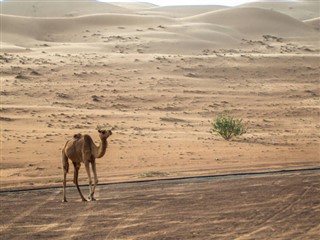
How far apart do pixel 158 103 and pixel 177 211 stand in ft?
78.8

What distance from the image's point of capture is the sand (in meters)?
20.3

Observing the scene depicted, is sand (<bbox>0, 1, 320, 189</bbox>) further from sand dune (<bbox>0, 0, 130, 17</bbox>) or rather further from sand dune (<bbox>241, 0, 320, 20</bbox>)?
sand dune (<bbox>241, 0, 320, 20</bbox>)

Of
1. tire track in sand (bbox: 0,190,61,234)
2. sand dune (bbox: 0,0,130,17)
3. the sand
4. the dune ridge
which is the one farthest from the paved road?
sand dune (bbox: 0,0,130,17)

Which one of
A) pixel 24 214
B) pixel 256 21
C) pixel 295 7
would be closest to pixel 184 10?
pixel 295 7

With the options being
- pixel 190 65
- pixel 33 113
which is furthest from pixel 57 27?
pixel 33 113

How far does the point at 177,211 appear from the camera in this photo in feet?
39.8

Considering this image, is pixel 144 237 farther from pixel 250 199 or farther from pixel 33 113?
pixel 33 113

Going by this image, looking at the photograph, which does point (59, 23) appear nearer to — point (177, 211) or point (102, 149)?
A: point (102, 149)

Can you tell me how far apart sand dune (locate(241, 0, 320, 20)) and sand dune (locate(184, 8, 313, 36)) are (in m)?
43.7

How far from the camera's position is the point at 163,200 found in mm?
13281

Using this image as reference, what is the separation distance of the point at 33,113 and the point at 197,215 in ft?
69.3

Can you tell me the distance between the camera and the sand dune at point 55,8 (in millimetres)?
120625

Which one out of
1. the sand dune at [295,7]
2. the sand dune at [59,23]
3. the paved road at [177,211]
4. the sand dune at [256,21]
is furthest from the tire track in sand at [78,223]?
the sand dune at [295,7]

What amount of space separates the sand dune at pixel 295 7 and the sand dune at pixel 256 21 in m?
43.7
